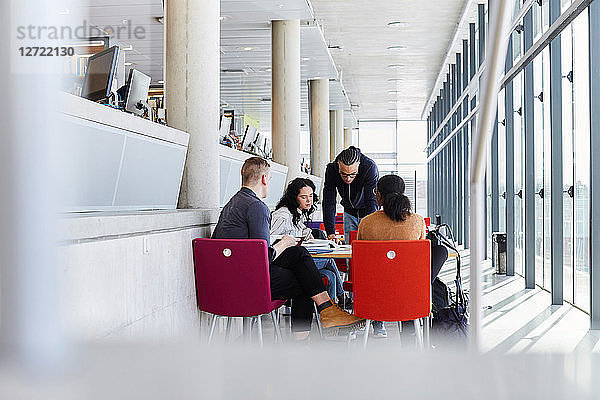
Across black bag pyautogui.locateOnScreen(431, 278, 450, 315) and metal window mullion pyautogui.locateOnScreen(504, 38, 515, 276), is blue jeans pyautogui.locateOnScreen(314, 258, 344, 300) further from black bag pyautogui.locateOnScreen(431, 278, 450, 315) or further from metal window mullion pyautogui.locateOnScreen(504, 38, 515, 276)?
metal window mullion pyautogui.locateOnScreen(504, 38, 515, 276)

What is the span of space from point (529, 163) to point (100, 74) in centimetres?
476

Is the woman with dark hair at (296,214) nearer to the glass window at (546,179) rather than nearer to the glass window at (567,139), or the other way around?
the glass window at (567,139)

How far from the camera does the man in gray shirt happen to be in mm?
4113

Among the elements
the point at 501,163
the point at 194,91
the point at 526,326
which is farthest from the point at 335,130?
the point at 194,91

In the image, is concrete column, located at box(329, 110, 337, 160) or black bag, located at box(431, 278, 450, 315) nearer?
black bag, located at box(431, 278, 450, 315)

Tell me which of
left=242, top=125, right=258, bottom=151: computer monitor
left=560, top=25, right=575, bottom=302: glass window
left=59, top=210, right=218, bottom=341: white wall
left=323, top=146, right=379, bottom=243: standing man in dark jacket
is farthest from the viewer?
left=242, top=125, right=258, bottom=151: computer monitor

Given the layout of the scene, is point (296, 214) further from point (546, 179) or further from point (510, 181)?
point (510, 181)

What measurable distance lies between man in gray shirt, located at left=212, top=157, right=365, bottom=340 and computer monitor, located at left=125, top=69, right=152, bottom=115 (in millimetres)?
1852

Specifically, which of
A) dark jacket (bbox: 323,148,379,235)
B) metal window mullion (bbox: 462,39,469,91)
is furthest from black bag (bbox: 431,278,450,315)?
metal window mullion (bbox: 462,39,469,91)

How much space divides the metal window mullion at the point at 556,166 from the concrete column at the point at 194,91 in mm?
3072

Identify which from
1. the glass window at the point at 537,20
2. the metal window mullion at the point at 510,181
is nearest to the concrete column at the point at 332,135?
the metal window mullion at the point at 510,181

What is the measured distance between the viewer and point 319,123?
15.8 meters

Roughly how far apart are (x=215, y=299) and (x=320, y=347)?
263 cm

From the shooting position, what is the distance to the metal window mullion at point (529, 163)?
304 inches
